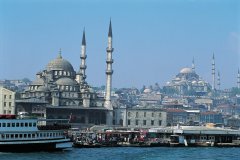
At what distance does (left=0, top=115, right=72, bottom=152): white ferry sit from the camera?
187 feet

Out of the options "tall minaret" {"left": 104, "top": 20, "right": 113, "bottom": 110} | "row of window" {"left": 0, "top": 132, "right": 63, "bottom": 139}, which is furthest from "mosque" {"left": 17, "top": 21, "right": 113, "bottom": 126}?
"row of window" {"left": 0, "top": 132, "right": 63, "bottom": 139}

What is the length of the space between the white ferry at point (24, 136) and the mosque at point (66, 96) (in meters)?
41.0

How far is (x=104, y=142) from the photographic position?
74.1m

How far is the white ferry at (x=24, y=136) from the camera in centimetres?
5691

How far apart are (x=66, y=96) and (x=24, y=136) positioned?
52.4 metres

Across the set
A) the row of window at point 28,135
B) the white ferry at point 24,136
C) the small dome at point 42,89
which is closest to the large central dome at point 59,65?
the small dome at point 42,89

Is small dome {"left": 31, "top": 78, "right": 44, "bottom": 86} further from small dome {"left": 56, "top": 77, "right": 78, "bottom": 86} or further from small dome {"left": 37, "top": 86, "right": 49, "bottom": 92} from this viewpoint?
small dome {"left": 56, "top": 77, "right": 78, "bottom": 86}

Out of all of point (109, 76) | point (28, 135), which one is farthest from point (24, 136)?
point (109, 76)

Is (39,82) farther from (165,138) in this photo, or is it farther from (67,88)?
(165,138)

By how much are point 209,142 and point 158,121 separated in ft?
106

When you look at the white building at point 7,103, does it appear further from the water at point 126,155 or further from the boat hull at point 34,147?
the boat hull at point 34,147

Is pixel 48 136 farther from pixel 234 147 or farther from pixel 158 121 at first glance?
pixel 158 121

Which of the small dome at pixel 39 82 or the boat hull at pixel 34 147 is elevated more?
the small dome at pixel 39 82

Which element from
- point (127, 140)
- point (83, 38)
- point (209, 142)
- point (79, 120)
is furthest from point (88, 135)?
point (83, 38)
